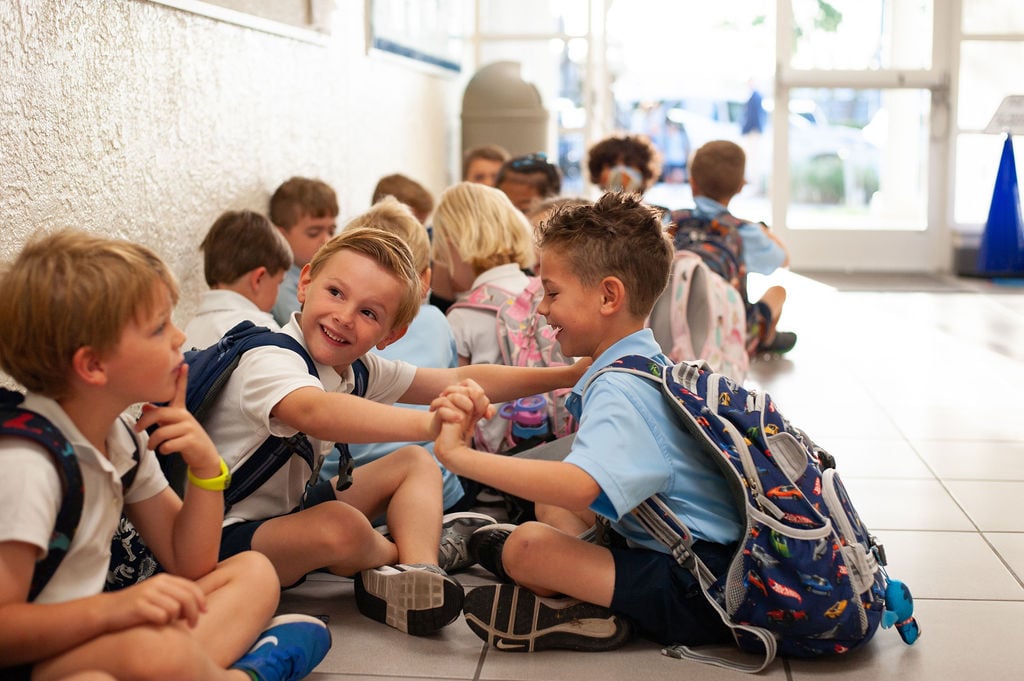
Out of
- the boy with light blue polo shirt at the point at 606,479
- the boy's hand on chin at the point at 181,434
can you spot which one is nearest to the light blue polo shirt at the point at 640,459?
the boy with light blue polo shirt at the point at 606,479

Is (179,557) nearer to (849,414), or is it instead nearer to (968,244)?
(849,414)

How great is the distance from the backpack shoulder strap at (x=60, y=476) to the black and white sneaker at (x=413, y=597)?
0.67 m

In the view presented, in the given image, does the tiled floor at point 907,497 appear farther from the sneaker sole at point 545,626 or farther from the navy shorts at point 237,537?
the navy shorts at point 237,537

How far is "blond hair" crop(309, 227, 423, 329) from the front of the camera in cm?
201

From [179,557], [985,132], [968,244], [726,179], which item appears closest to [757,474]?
[179,557]

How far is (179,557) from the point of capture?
5.41 feet

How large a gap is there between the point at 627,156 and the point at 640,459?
3.12 m

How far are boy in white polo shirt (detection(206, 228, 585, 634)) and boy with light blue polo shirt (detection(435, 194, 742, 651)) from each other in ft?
0.36

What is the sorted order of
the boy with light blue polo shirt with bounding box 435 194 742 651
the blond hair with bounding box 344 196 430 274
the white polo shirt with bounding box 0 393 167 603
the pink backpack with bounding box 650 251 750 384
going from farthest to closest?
the pink backpack with bounding box 650 251 750 384
the blond hair with bounding box 344 196 430 274
the boy with light blue polo shirt with bounding box 435 194 742 651
the white polo shirt with bounding box 0 393 167 603

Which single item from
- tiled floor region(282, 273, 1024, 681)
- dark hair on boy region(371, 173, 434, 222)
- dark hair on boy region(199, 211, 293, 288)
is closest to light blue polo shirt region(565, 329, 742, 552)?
tiled floor region(282, 273, 1024, 681)

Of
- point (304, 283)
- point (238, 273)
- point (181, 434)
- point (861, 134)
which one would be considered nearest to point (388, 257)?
point (304, 283)

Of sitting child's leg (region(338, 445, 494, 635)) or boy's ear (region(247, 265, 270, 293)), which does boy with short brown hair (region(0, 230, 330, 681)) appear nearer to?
sitting child's leg (region(338, 445, 494, 635))

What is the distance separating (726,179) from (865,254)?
430 cm

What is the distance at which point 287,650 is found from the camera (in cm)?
169
